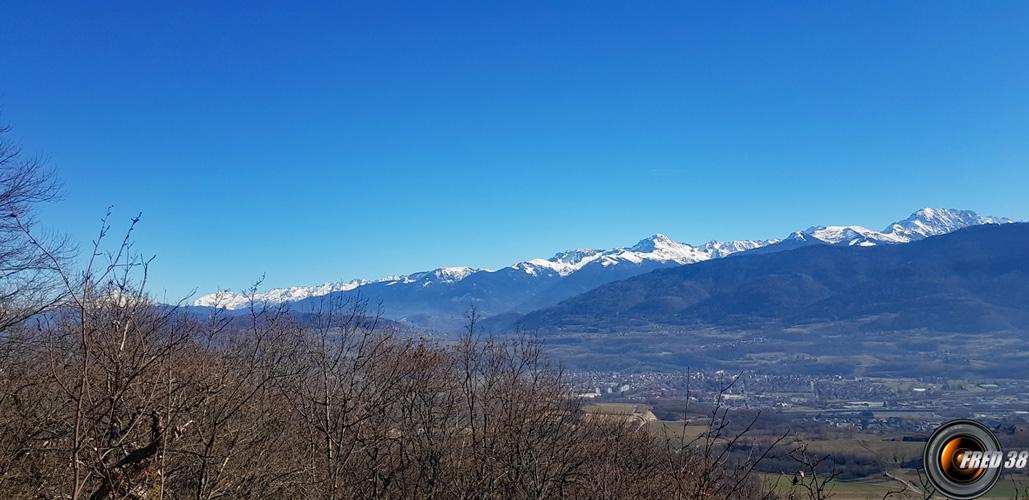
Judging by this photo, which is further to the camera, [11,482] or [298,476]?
[298,476]

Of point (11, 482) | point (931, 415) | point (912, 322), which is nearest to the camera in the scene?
point (11, 482)

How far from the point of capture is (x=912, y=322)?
187m

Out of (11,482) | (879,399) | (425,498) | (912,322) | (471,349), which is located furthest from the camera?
(912,322)

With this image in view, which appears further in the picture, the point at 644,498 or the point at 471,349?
the point at 471,349

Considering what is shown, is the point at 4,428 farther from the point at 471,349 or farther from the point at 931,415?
the point at 931,415

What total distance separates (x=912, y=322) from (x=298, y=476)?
208m

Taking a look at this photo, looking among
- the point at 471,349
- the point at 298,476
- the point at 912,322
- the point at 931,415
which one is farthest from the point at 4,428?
the point at 912,322

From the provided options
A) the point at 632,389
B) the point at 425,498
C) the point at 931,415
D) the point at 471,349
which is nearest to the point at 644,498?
the point at 425,498

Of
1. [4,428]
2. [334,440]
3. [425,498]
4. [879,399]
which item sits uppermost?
[4,428]

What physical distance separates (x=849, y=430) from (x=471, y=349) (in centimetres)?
5102

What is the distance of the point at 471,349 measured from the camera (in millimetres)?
13539

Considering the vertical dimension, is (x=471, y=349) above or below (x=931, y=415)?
above

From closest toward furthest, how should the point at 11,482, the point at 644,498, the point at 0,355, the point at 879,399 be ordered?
the point at 11,482 → the point at 644,498 → the point at 0,355 → the point at 879,399

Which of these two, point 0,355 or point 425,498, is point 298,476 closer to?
point 425,498
